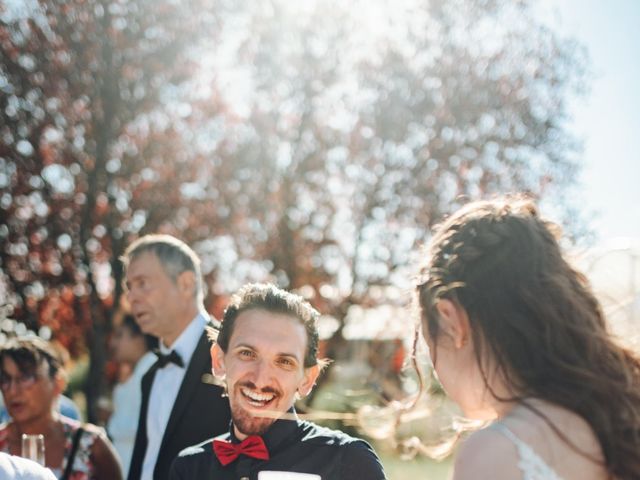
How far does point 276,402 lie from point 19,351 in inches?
85.0

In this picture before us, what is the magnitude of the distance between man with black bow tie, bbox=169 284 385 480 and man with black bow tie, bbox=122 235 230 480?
793mm

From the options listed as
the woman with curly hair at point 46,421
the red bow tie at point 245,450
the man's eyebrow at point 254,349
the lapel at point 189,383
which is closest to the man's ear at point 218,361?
the man's eyebrow at point 254,349

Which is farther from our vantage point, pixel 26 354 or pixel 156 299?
pixel 26 354

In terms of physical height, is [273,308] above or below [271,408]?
above

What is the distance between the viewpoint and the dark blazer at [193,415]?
3643 millimetres

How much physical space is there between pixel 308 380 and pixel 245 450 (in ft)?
1.09

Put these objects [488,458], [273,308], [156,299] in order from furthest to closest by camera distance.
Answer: [156,299] → [273,308] → [488,458]

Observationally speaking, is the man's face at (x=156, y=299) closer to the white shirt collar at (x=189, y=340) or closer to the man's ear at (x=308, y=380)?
the white shirt collar at (x=189, y=340)

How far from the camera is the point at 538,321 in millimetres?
1837

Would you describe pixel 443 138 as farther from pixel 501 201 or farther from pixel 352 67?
pixel 501 201

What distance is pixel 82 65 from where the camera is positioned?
1280cm

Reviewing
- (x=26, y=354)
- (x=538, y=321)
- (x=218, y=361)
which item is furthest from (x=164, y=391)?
(x=538, y=321)

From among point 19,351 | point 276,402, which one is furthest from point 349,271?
point 276,402

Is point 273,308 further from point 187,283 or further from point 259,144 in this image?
point 259,144
